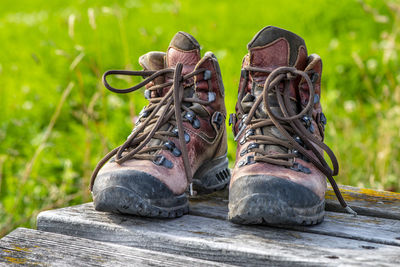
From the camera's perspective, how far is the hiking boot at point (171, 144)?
4.31 ft

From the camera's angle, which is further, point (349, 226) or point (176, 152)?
point (176, 152)

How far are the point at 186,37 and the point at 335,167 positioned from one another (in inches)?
24.1

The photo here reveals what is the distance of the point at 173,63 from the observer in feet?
5.10

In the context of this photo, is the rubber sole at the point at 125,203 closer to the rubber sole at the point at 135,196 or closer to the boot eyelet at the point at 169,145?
the rubber sole at the point at 135,196

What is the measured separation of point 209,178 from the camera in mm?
1657

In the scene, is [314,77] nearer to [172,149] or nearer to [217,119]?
[217,119]

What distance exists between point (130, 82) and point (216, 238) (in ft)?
4.46

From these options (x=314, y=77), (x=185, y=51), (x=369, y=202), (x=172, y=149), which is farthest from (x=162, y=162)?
(x=369, y=202)

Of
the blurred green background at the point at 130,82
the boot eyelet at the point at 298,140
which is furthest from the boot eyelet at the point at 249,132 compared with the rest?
the blurred green background at the point at 130,82

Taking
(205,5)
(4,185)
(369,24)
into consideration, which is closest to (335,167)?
(4,185)

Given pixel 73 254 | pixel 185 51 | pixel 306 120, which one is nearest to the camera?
pixel 73 254

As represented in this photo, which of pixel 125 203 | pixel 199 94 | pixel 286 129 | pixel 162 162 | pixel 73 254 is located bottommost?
pixel 73 254

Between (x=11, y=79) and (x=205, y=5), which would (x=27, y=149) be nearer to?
(x=11, y=79)

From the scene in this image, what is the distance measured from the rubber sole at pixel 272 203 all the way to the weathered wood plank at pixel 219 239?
0.13ft
